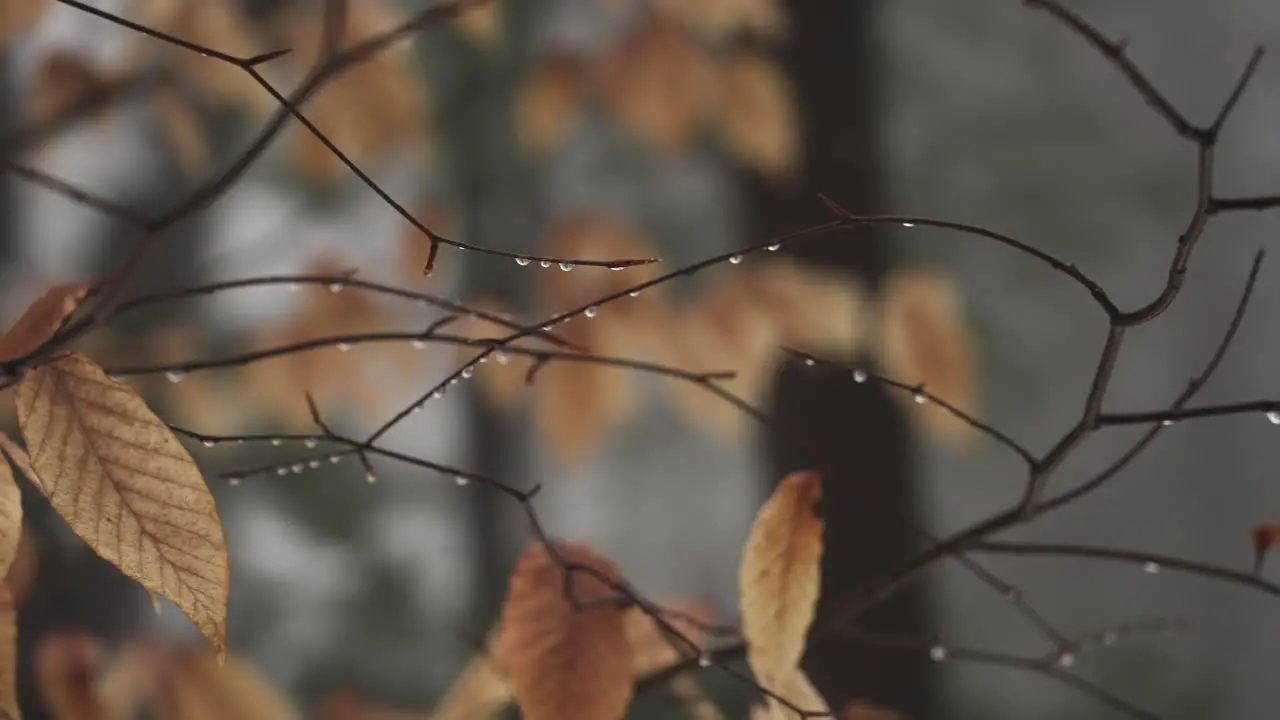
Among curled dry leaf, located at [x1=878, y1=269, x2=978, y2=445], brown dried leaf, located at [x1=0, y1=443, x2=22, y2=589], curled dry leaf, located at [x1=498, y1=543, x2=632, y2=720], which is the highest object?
curled dry leaf, located at [x1=878, y1=269, x2=978, y2=445]

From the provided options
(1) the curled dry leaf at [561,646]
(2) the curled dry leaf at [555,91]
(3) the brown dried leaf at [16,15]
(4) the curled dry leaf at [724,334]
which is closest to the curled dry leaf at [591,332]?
(4) the curled dry leaf at [724,334]

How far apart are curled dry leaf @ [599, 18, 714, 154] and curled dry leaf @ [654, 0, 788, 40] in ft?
0.07

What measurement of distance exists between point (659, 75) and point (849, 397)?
1.31 feet

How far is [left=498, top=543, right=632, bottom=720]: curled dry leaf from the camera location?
1.28ft

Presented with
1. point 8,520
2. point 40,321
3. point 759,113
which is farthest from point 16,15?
point 759,113

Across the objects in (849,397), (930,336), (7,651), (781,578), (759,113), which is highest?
(759,113)

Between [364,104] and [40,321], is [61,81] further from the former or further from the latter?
[40,321]

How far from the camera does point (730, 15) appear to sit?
102 cm

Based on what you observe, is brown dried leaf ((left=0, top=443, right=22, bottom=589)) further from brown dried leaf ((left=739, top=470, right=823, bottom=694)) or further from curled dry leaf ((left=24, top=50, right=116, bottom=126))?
curled dry leaf ((left=24, top=50, right=116, bottom=126))

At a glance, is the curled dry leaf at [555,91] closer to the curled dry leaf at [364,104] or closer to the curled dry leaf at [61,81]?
the curled dry leaf at [364,104]

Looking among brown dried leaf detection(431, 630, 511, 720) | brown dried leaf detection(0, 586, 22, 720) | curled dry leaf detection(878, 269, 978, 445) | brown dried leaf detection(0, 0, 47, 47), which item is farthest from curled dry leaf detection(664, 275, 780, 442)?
brown dried leaf detection(0, 586, 22, 720)

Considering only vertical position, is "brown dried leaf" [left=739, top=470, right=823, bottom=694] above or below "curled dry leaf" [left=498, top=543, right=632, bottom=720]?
above

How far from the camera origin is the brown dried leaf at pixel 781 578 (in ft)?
1.28

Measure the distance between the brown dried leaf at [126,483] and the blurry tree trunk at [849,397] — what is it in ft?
2.84
